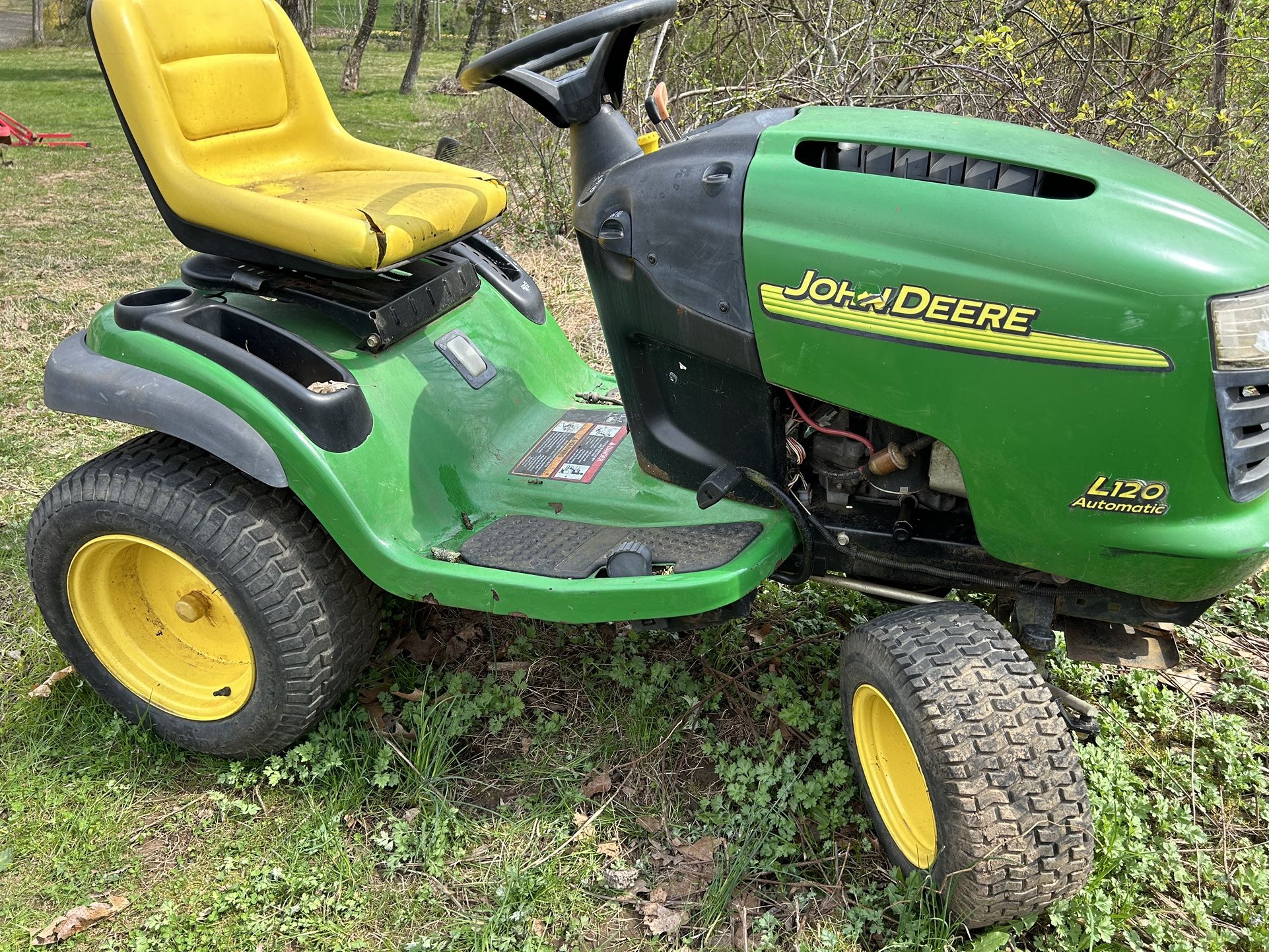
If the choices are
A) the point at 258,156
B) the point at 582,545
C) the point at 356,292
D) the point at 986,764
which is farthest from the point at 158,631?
the point at 986,764

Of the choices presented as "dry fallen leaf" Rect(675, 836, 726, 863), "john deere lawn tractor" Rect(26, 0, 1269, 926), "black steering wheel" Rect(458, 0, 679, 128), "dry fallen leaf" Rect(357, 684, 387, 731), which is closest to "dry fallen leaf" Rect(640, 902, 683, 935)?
"dry fallen leaf" Rect(675, 836, 726, 863)

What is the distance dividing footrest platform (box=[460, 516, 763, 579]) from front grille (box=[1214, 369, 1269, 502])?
0.84 m

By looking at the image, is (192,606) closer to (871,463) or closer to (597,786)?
(597,786)

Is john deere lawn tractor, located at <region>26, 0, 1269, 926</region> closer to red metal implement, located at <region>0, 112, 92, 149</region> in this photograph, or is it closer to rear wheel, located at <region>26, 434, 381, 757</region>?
rear wheel, located at <region>26, 434, 381, 757</region>

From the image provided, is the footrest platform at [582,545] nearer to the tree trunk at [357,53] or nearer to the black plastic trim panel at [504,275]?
the black plastic trim panel at [504,275]

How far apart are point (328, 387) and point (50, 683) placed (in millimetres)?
1152

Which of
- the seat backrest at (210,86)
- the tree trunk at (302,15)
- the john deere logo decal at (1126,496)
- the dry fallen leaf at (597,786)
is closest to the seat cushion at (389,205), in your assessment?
the seat backrest at (210,86)

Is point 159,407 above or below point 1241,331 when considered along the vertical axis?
below

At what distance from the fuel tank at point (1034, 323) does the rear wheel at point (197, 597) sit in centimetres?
109

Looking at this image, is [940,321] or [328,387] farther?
[328,387]

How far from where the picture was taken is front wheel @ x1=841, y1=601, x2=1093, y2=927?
5.64 ft

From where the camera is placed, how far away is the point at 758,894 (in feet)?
6.66

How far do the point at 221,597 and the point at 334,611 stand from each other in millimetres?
244

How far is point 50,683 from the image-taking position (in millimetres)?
2586
